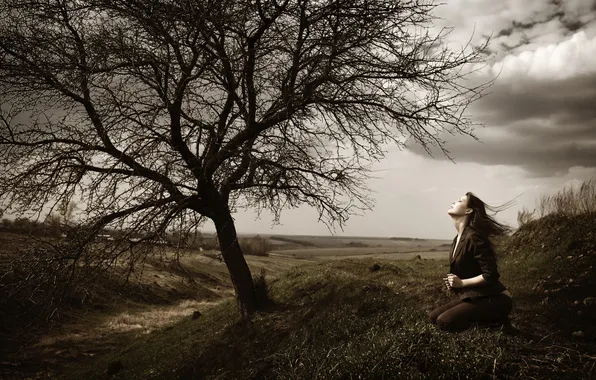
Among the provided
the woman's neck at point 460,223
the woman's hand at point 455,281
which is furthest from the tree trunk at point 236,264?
the woman's hand at point 455,281

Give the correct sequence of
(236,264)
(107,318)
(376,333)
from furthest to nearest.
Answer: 1. (107,318)
2. (236,264)
3. (376,333)

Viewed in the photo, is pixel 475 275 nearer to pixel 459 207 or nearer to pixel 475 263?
pixel 475 263

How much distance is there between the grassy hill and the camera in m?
4.64

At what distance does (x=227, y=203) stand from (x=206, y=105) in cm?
286

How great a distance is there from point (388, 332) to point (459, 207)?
2132 mm

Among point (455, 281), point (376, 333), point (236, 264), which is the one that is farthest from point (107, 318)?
point (455, 281)

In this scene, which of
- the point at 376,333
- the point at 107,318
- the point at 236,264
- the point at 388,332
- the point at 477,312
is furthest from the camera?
the point at 107,318

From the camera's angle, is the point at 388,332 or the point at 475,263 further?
the point at 388,332

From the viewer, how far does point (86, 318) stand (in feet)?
57.5

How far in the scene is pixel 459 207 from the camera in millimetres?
5266

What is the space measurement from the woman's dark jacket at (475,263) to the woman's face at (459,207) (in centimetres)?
25

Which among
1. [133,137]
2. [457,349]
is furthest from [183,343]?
[457,349]

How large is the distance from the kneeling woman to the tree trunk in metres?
6.67

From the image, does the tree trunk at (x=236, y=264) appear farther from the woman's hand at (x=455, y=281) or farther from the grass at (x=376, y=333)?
the woman's hand at (x=455, y=281)
